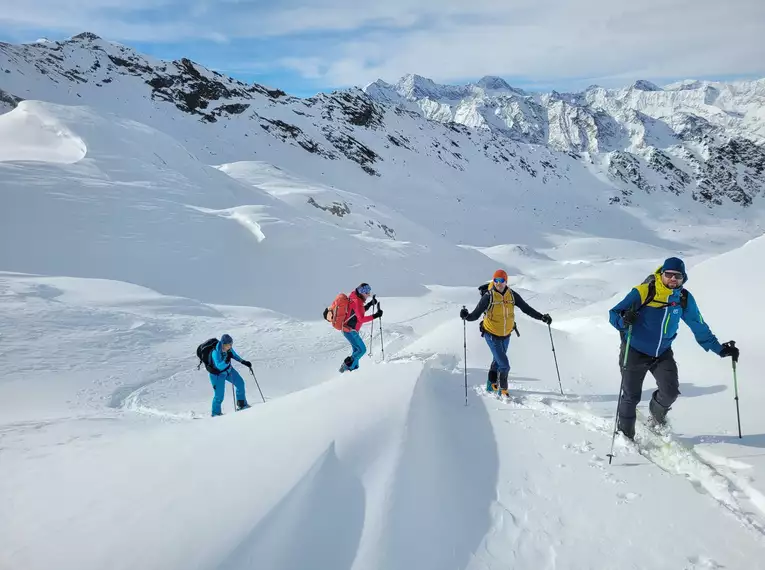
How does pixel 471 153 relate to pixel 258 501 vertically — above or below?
above

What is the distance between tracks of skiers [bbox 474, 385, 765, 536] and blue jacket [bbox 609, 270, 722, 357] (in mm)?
943

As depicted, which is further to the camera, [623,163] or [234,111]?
[623,163]

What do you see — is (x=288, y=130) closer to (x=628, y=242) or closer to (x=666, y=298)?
(x=628, y=242)

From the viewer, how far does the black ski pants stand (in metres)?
4.86

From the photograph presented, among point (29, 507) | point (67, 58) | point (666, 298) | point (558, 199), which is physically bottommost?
point (29, 507)

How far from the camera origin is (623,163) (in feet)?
291

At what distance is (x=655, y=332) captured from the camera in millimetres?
4812

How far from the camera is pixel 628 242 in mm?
59125

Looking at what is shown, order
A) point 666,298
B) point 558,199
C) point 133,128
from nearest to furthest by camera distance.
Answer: point 666,298 → point 133,128 → point 558,199

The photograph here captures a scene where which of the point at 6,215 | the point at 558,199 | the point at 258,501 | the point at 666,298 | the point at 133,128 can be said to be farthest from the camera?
the point at 558,199

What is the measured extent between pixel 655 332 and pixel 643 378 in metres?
0.52

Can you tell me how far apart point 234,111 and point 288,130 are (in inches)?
330

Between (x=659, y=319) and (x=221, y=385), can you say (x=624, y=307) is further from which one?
(x=221, y=385)

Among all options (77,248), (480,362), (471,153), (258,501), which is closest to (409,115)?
(471,153)
